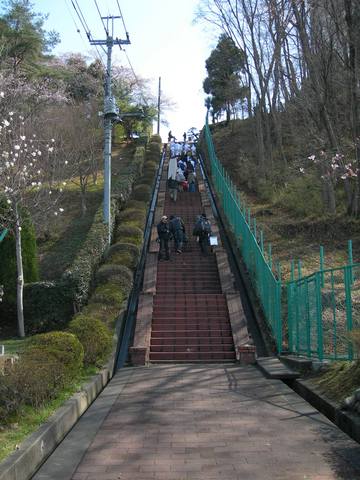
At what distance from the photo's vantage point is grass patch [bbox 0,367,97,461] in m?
5.39

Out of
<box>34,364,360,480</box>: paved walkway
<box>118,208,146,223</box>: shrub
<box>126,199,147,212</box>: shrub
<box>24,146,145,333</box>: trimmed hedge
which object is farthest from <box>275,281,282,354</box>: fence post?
<box>126,199,147,212</box>: shrub

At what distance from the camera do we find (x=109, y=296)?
584 inches

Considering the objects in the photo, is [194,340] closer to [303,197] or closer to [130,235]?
[130,235]

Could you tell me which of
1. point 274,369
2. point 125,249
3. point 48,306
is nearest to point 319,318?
point 274,369

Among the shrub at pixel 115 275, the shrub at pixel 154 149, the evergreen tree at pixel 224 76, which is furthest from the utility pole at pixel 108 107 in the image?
the evergreen tree at pixel 224 76

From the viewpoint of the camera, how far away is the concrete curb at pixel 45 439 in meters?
4.95

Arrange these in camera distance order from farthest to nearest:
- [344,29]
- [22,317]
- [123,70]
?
[123,70]
[344,29]
[22,317]

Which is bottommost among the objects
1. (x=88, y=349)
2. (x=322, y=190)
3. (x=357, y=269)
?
(x=88, y=349)

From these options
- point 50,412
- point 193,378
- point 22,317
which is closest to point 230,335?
point 193,378

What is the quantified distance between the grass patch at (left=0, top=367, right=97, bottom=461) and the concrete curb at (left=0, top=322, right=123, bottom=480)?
0.06 metres

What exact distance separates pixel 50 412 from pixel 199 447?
1.87 meters

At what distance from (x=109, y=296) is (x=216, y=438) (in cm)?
858

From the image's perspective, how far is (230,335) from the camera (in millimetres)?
13922

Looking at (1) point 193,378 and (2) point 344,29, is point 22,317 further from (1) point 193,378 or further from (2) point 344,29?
(2) point 344,29
